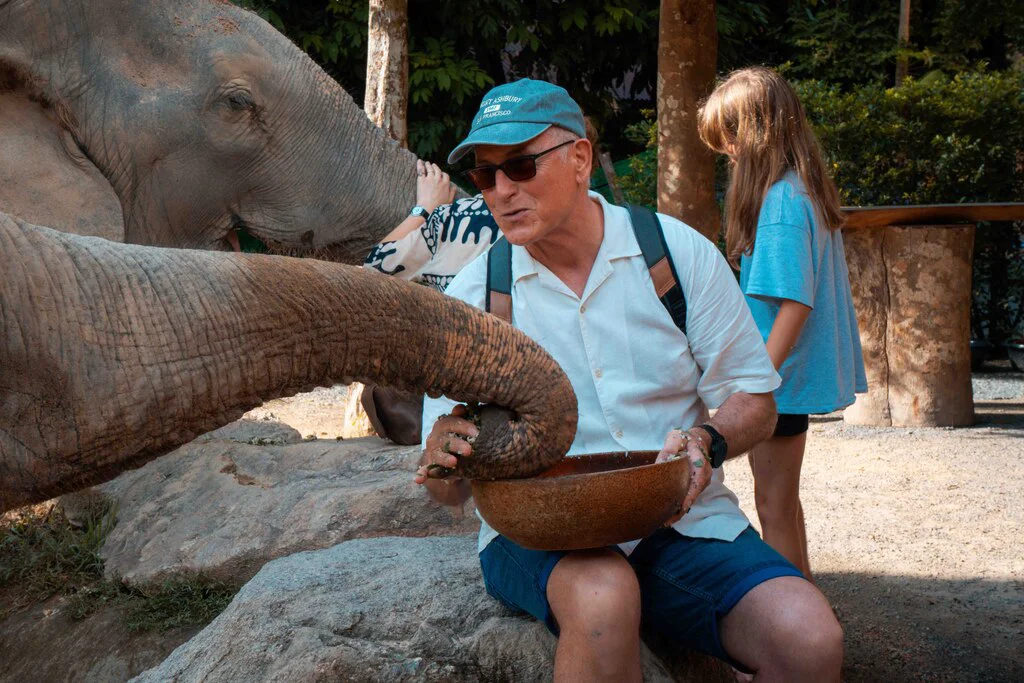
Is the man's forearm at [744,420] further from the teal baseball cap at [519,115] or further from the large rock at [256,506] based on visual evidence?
the large rock at [256,506]

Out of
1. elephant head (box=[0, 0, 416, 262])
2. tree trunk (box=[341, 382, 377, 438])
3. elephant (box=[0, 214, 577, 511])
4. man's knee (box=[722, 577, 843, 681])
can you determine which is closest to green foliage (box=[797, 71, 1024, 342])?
tree trunk (box=[341, 382, 377, 438])

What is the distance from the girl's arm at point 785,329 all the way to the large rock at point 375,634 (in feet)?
3.41

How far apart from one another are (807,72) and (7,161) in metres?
11.4

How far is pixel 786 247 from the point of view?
3863mm

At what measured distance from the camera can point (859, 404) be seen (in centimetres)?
812

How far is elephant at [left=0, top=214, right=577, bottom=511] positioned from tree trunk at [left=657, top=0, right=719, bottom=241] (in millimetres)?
4396

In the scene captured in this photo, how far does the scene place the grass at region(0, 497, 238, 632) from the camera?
15.4ft

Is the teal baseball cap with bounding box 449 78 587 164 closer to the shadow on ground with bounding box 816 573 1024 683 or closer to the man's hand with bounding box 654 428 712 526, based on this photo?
the man's hand with bounding box 654 428 712 526

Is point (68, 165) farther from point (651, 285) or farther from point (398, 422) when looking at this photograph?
point (651, 285)

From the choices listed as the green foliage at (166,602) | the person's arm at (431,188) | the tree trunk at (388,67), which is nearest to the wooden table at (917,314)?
the tree trunk at (388,67)

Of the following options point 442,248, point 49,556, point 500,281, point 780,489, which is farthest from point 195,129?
point 780,489

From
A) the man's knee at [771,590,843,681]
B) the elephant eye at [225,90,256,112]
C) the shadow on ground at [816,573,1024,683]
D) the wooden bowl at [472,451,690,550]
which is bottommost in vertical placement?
the shadow on ground at [816,573,1024,683]

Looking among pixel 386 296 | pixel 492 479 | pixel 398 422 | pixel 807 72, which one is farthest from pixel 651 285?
pixel 807 72

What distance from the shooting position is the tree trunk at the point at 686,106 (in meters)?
6.43
